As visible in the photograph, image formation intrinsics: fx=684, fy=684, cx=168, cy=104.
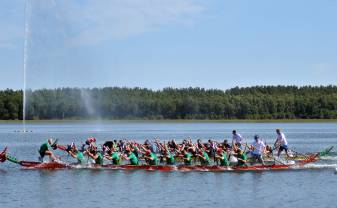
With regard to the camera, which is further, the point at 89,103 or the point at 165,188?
the point at 89,103

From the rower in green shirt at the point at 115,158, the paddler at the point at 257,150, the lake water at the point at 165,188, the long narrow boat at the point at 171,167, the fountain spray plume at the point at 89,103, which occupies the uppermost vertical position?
the fountain spray plume at the point at 89,103

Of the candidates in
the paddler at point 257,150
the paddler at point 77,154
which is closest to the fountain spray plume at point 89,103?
the paddler at point 77,154

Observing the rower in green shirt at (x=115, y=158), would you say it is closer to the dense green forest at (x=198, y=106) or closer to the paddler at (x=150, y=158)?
the paddler at (x=150, y=158)

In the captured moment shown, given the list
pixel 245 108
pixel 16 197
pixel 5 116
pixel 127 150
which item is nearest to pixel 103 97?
pixel 5 116

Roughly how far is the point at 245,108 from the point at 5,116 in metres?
57.0

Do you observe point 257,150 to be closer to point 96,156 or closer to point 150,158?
point 150,158

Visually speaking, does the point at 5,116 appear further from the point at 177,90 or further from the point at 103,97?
the point at 177,90

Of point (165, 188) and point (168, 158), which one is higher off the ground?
point (168, 158)

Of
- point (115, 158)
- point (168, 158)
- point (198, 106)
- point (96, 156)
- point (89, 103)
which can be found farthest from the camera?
point (198, 106)

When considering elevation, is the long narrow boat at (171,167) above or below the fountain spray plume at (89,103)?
below

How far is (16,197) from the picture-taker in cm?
2875

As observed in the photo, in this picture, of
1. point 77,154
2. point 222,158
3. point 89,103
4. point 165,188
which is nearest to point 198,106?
point 89,103

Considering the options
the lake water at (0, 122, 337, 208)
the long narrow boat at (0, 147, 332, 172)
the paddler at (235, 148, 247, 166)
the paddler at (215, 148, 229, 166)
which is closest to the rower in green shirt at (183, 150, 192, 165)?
the long narrow boat at (0, 147, 332, 172)

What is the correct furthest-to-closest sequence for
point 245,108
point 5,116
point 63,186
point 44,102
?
point 245,108
point 5,116
point 44,102
point 63,186
